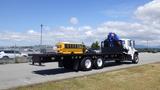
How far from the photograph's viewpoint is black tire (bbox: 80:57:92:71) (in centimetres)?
2073

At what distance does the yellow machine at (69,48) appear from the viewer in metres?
19.7

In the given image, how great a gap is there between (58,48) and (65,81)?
448cm

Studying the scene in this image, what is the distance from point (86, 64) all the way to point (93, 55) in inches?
42.1

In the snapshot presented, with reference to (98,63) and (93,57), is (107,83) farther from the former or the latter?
(98,63)

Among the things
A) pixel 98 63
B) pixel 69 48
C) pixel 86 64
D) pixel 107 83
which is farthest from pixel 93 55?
pixel 107 83

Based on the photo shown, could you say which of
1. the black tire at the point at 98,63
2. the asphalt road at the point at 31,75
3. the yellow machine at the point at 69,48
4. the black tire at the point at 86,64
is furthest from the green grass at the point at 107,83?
the black tire at the point at 98,63

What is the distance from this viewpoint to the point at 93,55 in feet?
72.0

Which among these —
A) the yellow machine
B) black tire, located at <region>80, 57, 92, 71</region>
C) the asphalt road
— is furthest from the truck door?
the yellow machine

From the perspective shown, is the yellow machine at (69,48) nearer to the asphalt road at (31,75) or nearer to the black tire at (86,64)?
the black tire at (86,64)

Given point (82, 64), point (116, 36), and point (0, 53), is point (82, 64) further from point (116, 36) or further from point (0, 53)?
point (0, 53)

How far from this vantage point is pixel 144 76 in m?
19.0

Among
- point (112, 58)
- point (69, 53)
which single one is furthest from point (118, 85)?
point (112, 58)

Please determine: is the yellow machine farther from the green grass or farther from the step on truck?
the green grass

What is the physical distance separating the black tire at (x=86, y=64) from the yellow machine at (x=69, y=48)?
0.64 m
